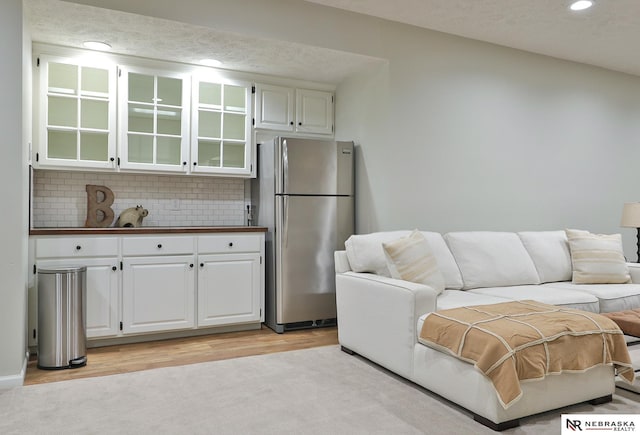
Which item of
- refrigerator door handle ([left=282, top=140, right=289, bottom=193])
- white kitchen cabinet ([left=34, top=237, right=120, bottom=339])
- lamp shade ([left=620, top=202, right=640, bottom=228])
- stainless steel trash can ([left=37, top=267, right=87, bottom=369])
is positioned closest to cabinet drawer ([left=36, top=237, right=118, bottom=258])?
white kitchen cabinet ([left=34, top=237, right=120, bottom=339])

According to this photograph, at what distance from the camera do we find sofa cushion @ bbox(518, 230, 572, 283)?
→ 3.95 m

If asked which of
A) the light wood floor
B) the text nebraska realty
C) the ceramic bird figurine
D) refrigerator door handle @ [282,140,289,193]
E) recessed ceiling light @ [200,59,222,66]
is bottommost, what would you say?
the light wood floor

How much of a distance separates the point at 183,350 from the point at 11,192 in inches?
61.8

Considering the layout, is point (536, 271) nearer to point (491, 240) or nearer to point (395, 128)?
point (491, 240)

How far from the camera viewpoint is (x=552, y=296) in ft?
10.6

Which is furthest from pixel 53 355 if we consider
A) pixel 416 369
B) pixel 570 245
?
pixel 570 245

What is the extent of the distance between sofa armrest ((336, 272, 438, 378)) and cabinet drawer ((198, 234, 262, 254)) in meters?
0.99

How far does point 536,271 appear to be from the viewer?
389cm

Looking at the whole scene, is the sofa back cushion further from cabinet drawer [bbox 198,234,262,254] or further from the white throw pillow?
cabinet drawer [bbox 198,234,262,254]

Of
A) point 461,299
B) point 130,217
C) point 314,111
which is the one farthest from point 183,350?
point 314,111

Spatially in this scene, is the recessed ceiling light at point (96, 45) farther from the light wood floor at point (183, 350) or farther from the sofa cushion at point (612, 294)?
the sofa cushion at point (612, 294)

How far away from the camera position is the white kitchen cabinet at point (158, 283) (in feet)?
12.0

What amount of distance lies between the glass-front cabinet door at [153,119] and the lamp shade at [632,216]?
13.3 feet

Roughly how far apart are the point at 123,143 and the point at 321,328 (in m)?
2.27
